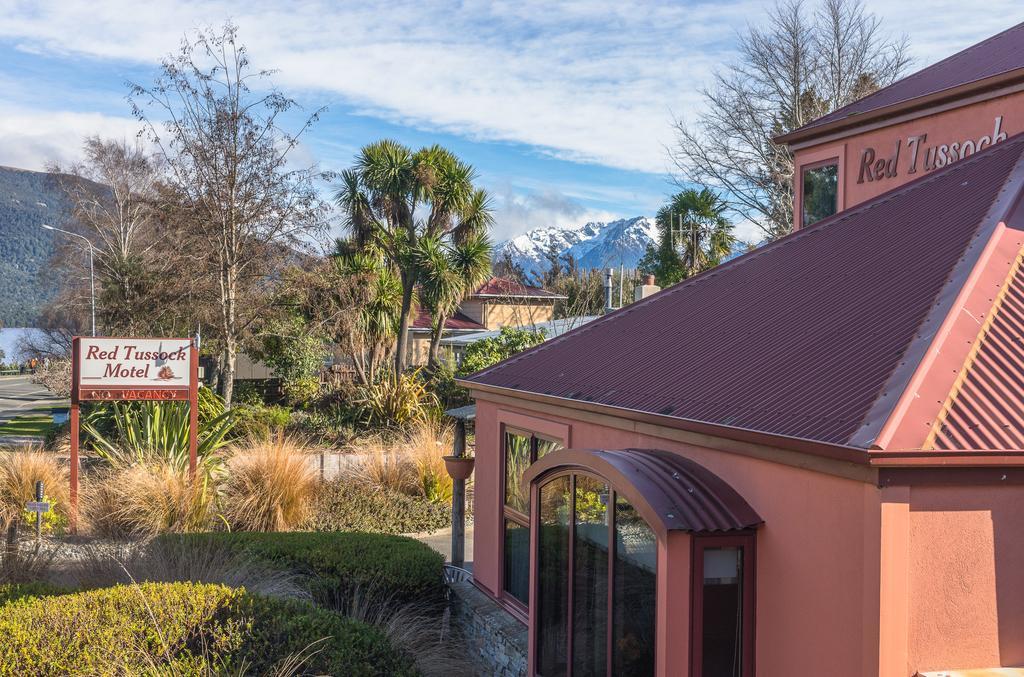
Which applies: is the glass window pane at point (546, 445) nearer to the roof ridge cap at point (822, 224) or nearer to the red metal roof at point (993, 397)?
the roof ridge cap at point (822, 224)

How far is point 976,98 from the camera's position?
935 centimetres

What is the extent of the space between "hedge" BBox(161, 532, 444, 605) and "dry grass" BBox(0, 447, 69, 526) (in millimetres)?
4013

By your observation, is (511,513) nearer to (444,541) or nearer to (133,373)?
(444,541)

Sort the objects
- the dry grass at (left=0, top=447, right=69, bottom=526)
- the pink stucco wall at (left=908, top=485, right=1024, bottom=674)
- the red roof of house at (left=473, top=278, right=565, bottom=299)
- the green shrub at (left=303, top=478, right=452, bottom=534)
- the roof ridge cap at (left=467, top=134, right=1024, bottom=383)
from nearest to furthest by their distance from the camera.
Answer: the pink stucco wall at (left=908, top=485, right=1024, bottom=674), the roof ridge cap at (left=467, top=134, right=1024, bottom=383), the dry grass at (left=0, top=447, right=69, bottom=526), the green shrub at (left=303, top=478, right=452, bottom=534), the red roof of house at (left=473, top=278, right=565, bottom=299)

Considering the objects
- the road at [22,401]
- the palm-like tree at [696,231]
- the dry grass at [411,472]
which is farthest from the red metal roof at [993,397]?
the road at [22,401]

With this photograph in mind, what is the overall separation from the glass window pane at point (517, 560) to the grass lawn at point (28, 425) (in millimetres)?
20987

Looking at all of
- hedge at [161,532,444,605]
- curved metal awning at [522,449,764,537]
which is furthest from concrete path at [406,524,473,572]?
curved metal awning at [522,449,764,537]

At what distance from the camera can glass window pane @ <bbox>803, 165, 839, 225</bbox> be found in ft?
37.5

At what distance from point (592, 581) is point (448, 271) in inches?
900

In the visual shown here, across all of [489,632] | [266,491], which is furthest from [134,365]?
[489,632]

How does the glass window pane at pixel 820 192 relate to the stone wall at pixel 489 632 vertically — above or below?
above

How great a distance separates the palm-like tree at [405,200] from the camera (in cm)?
3077

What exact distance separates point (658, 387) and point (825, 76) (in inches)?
930

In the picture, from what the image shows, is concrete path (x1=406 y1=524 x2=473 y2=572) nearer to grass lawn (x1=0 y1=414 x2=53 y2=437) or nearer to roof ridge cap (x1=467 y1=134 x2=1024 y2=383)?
roof ridge cap (x1=467 y1=134 x2=1024 y2=383)
